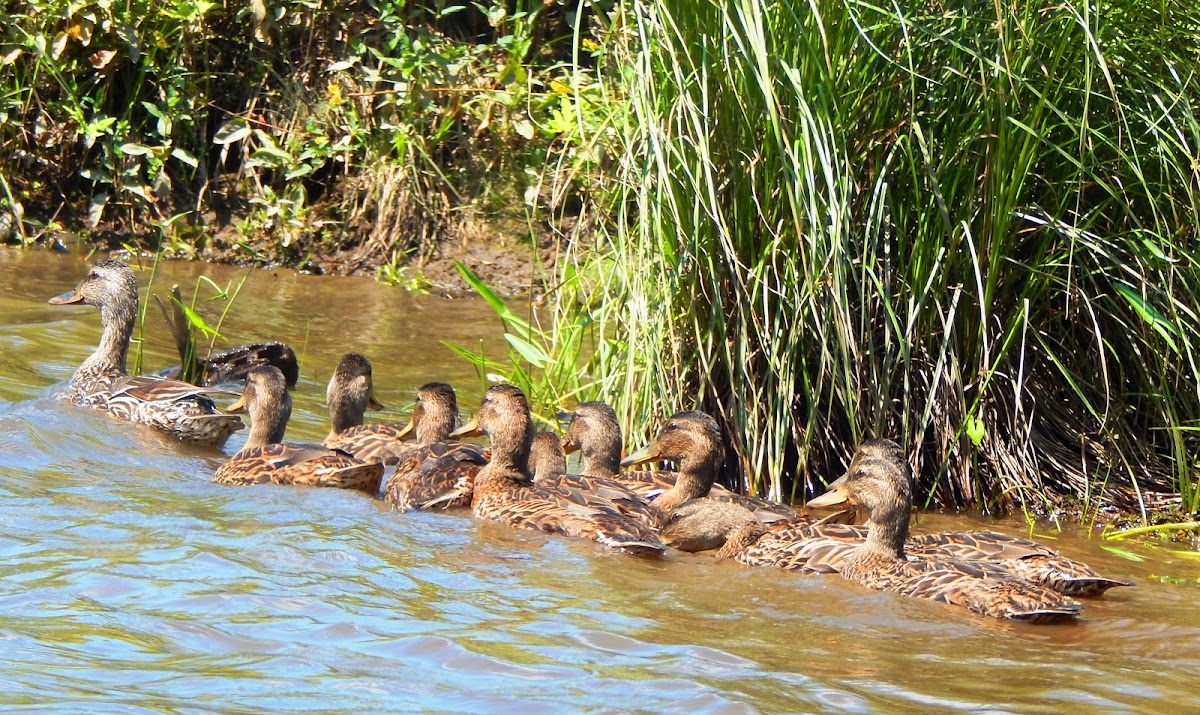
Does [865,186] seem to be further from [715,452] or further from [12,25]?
[12,25]

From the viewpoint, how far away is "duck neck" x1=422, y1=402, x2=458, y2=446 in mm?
8094

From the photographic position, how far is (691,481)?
22.9ft

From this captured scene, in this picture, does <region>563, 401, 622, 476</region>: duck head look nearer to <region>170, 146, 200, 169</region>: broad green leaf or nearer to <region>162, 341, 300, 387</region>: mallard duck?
<region>162, 341, 300, 387</region>: mallard duck

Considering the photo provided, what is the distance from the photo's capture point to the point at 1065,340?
7359mm

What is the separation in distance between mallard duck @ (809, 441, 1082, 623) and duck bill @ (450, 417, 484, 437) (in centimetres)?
189

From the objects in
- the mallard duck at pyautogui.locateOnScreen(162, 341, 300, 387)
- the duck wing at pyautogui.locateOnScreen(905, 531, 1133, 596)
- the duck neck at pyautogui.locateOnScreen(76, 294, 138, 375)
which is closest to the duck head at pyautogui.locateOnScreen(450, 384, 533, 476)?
the duck wing at pyautogui.locateOnScreen(905, 531, 1133, 596)

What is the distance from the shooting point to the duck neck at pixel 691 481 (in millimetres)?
6777

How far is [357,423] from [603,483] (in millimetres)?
2047

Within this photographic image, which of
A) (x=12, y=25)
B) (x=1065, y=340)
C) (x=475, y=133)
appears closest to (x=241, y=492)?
(x=1065, y=340)

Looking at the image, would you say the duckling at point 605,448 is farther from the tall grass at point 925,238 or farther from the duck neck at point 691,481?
the tall grass at point 925,238

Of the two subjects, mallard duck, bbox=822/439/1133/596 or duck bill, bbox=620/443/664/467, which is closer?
mallard duck, bbox=822/439/1133/596

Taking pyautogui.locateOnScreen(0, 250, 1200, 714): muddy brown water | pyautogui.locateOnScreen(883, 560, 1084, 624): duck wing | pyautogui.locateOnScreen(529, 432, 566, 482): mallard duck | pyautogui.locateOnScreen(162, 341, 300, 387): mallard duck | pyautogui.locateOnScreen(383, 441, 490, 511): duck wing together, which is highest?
pyautogui.locateOnScreen(162, 341, 300, 387): mallard duck

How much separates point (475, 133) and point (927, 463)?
6918 millimetres

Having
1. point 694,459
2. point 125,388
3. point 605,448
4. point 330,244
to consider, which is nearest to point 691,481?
point 694,459
